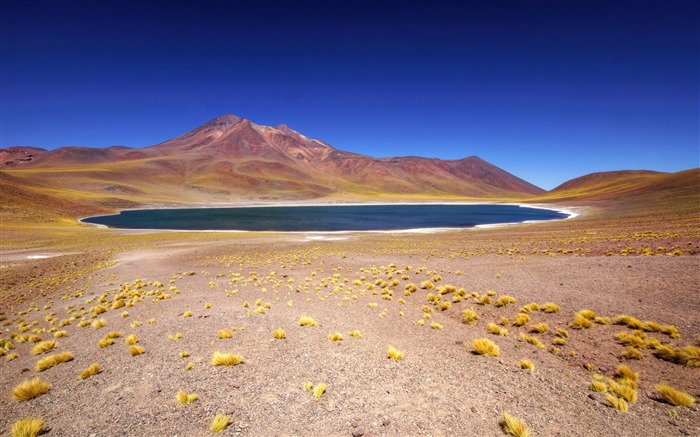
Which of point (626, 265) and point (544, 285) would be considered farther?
point (626, 265)

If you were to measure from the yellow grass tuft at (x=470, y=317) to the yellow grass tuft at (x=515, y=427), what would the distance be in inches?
229

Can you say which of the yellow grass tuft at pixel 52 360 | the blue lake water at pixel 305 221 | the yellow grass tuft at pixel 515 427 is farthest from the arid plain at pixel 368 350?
the blue lake water at pixel 305 221

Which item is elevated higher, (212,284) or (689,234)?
(689,234)

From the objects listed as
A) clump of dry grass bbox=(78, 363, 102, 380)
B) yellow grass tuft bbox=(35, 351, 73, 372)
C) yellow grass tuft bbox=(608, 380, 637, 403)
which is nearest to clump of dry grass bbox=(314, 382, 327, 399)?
clump of dry grass bbox=(78, 363, 102, 380)

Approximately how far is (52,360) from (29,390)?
1967 millimetres

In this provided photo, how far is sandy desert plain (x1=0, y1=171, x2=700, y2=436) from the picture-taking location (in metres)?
5.62

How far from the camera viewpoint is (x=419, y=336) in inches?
381

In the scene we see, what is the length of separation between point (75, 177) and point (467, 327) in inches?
8319

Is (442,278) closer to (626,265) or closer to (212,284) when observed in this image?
(626,265)

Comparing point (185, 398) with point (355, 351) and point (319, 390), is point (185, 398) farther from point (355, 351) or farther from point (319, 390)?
point (355, 351)

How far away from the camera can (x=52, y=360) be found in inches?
326

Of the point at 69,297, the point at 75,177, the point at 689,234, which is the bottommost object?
the point at 69,297

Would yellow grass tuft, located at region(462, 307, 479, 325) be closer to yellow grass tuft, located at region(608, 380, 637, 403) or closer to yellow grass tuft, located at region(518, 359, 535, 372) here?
yellow grass tuft, located at region(518, 359, 535, 372)

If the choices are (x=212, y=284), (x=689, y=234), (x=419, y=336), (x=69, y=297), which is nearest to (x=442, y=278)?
(x=419, y=336)
